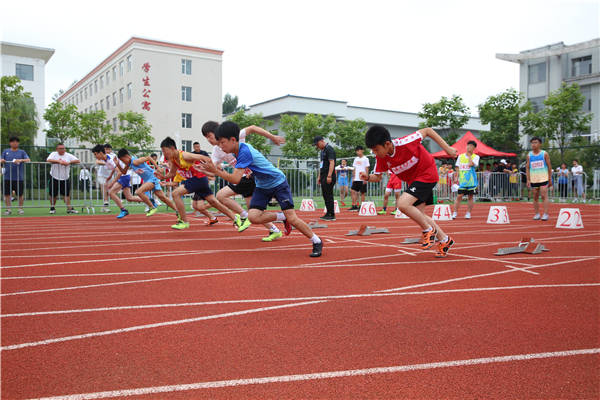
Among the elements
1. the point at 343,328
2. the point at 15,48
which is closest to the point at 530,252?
the point at 343,328

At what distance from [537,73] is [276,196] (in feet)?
145

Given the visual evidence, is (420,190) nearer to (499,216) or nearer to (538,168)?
(499,216)

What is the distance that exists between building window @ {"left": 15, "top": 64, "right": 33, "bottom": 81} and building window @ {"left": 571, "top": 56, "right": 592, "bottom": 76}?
5276 cm

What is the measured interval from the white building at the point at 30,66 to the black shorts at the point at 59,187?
127 feet

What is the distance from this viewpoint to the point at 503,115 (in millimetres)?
34844

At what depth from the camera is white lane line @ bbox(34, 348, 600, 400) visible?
2.24m

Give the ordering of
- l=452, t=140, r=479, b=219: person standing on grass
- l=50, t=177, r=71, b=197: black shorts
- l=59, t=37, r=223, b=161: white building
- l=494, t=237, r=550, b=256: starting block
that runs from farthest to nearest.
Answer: l=59, t=37, r=223, b=161: white building
l=50, t=177, r=71, b=197: black shorts
l=452, t=140, r=479, b=219: person standing on grass
l=494, t=237, r=550, b=256: starting block

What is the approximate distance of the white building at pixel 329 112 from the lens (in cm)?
5081

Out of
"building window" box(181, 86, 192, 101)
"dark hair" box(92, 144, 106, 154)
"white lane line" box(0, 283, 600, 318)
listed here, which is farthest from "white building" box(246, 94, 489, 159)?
"white lane line" box(0, 283, 600, 318)

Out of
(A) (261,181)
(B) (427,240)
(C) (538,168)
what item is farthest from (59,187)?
(C) (538,168)

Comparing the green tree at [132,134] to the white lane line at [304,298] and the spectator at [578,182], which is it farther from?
the white lane line at [304,298]

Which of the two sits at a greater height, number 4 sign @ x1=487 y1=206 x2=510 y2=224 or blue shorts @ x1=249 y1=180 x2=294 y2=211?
blue shorts @ x1=249 y1=180 x2=294 y2=211

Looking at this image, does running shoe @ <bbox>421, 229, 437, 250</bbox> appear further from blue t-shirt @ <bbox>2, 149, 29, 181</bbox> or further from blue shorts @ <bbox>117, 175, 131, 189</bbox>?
blue t-shirt @ <bbox>2, 149, 29, 181</bbox>

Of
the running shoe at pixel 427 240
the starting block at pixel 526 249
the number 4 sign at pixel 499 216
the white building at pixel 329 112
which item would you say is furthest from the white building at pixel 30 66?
the starting block at pixel 526 249
